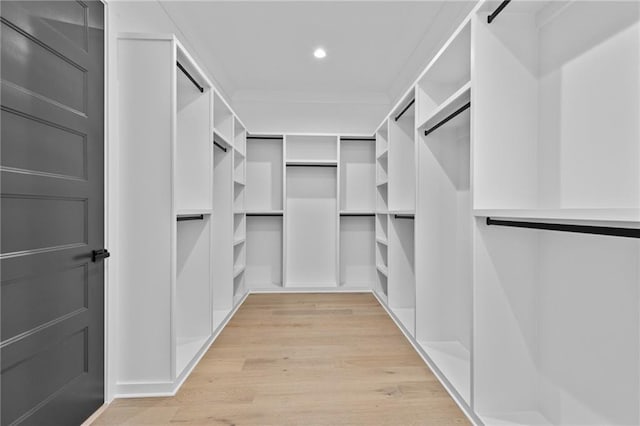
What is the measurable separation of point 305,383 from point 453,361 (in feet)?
3.28

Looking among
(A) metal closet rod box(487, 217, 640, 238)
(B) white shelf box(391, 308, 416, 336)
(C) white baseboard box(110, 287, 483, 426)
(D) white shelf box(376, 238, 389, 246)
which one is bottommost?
(C) white baseboard box(110, 287, 483, 426)

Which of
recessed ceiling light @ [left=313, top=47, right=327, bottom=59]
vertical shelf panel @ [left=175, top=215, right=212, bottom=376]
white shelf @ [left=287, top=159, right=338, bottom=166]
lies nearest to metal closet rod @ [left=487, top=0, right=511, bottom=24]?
recessed ceiling light @ [left=313, top=47, right=327, bottom=59]

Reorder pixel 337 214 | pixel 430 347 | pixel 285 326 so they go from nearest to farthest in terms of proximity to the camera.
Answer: pixel 430 347
pixel 285 326
pixel 337 214

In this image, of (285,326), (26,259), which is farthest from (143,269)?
(285,326)

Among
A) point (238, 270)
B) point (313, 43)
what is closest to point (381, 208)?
point (238, 270)

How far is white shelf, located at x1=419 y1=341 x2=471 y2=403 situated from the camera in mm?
1879

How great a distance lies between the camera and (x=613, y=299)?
1.24m

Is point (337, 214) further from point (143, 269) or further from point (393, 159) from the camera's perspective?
point (143, 269)

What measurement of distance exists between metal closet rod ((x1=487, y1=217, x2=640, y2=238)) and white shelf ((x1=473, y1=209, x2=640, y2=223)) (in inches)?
2.2

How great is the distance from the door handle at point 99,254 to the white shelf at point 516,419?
6.75ft

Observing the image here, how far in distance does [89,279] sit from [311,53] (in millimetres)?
2896

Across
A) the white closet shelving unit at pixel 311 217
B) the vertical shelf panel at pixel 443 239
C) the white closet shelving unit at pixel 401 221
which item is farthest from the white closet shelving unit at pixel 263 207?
the vertical shelf panel at pixel 443 239

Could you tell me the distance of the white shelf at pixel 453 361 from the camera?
188cm

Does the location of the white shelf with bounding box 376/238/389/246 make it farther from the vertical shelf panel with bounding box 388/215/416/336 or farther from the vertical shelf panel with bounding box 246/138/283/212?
the vertical shelf panel with bounding box 246/138/283/212
